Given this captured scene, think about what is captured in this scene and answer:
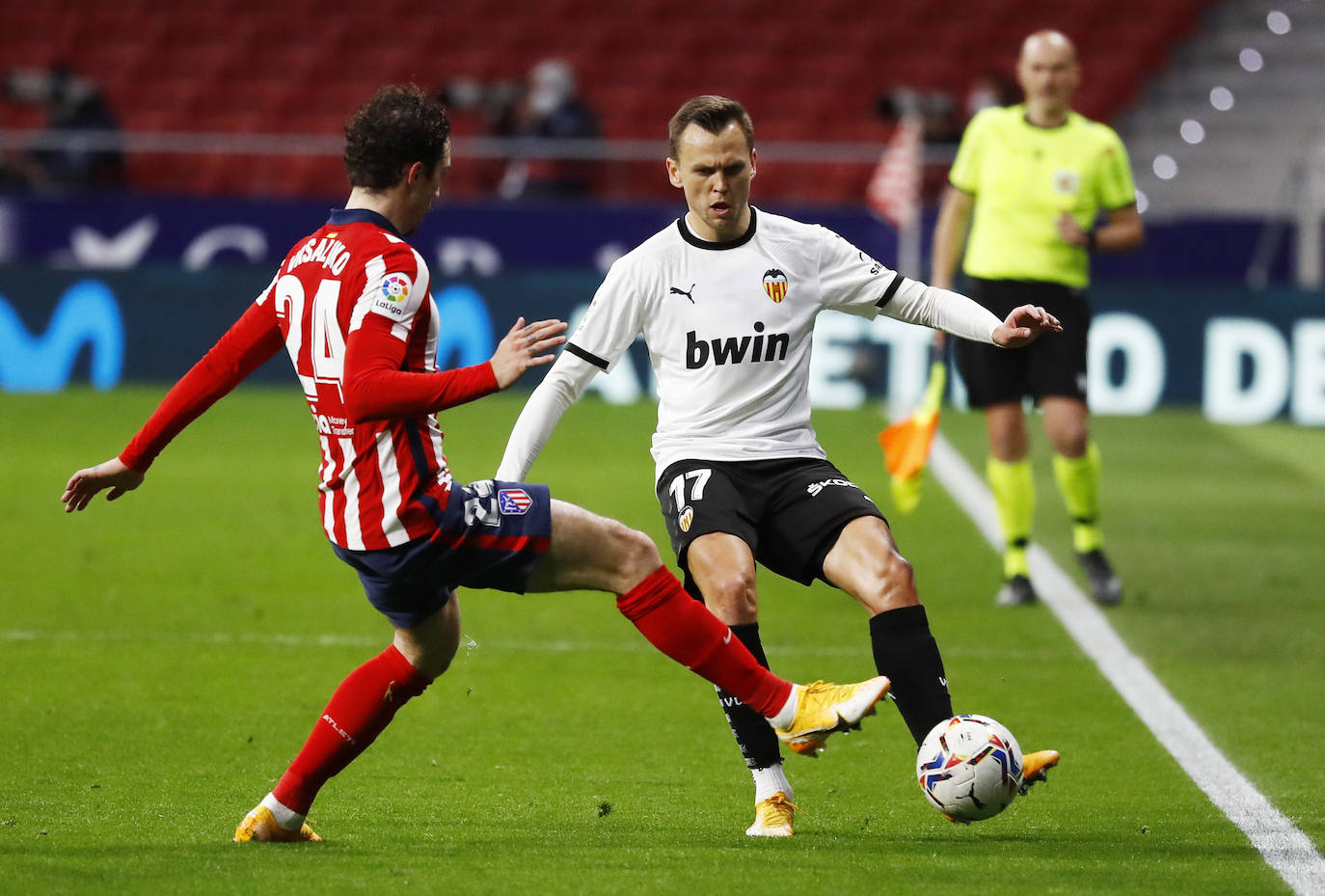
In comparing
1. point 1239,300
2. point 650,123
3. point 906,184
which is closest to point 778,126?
point 650,123

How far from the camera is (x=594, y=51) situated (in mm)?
19781

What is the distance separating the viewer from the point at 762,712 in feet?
14.2

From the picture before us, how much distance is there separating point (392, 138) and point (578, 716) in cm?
245

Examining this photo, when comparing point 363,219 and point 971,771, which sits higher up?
point 363,219

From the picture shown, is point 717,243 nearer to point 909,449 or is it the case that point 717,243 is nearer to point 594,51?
point 909,449

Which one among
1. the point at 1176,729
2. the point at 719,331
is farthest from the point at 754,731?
the point at 1176,729

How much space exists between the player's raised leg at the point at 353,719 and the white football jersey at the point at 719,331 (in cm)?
86

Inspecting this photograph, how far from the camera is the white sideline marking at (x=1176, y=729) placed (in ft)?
14.5

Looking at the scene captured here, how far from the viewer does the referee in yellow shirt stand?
26.2 feet

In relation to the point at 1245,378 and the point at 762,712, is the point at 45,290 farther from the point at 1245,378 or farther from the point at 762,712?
the point at 762,712

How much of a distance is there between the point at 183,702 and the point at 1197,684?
136 inches

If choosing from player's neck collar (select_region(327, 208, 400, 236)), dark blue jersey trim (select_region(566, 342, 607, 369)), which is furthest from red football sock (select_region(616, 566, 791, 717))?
player's neck collar (select_region(327, 208, 400, 236))

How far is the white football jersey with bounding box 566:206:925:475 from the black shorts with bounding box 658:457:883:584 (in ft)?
0.17

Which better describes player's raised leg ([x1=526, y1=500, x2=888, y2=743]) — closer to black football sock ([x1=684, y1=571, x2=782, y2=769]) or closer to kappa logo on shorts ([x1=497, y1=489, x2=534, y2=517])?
kappa logo on shorts ([x1=497, y1=489, x2=534, y2=517])
